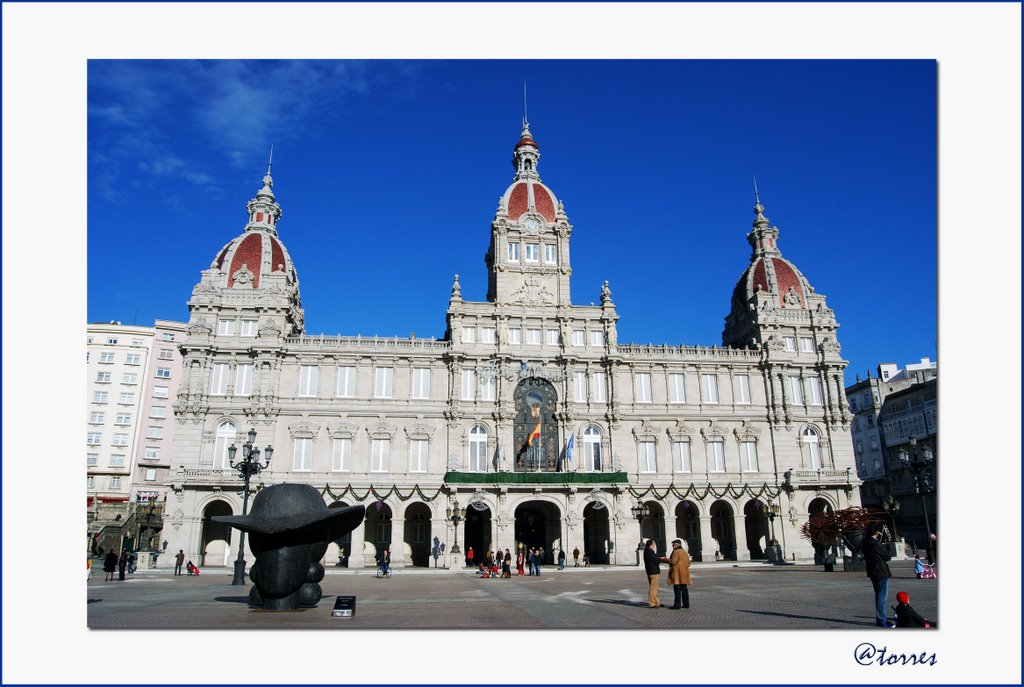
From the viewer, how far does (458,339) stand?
155 feet

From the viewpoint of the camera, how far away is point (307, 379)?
45594 millimetres

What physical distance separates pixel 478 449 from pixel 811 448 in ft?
79.5

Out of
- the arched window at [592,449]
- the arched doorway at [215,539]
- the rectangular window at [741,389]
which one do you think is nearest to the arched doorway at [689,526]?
the arched window at [592,449]

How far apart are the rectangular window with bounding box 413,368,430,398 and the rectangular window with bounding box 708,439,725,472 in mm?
20395

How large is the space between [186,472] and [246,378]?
708cm

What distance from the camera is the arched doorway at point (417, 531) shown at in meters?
44.7

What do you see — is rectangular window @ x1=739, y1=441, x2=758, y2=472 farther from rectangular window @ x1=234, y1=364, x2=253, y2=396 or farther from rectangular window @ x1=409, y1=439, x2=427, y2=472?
rectangular window @ x1=234, y1=364, x2=253, y2=396

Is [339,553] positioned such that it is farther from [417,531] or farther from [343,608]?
[343,608]

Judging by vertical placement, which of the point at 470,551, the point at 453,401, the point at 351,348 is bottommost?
the point at 470,551

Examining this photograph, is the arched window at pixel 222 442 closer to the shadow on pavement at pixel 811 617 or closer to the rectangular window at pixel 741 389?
the rectangular window at pixel 741 389

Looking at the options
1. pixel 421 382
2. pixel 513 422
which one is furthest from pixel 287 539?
pixel 421 382
